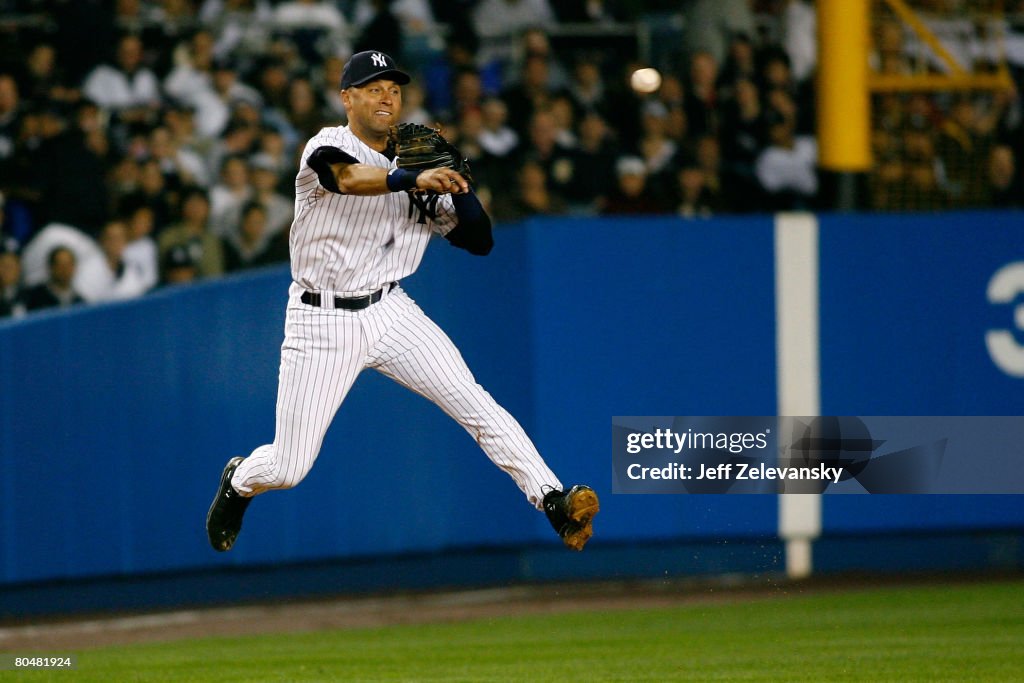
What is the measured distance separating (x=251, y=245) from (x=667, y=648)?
4.34m

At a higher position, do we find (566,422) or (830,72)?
(830,72)

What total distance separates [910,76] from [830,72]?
124 centimetres

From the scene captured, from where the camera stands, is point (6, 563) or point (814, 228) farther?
point (814, 228)

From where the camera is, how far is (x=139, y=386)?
31.4ft

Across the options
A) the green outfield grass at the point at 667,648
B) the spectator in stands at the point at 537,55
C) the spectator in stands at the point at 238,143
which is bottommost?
the green outfield grass at the point at 667,648

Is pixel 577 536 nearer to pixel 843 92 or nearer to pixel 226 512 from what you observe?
pixel 226 512

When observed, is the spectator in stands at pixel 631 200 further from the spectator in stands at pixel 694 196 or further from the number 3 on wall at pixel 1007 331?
the number 3 on wall at pixel 1007 331

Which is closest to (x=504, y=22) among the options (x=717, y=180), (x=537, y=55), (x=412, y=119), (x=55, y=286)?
(x=537, y=55)

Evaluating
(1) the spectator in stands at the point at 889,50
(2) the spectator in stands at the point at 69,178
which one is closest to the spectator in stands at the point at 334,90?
(2) the spectator in stands at the point at 69,178

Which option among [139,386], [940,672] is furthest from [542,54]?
[940,672]

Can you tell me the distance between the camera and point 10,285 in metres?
9.98

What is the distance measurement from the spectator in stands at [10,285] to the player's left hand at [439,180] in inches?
189

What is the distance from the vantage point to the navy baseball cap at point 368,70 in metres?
6.47

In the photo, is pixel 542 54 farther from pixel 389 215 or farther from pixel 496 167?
pixel 389 215
